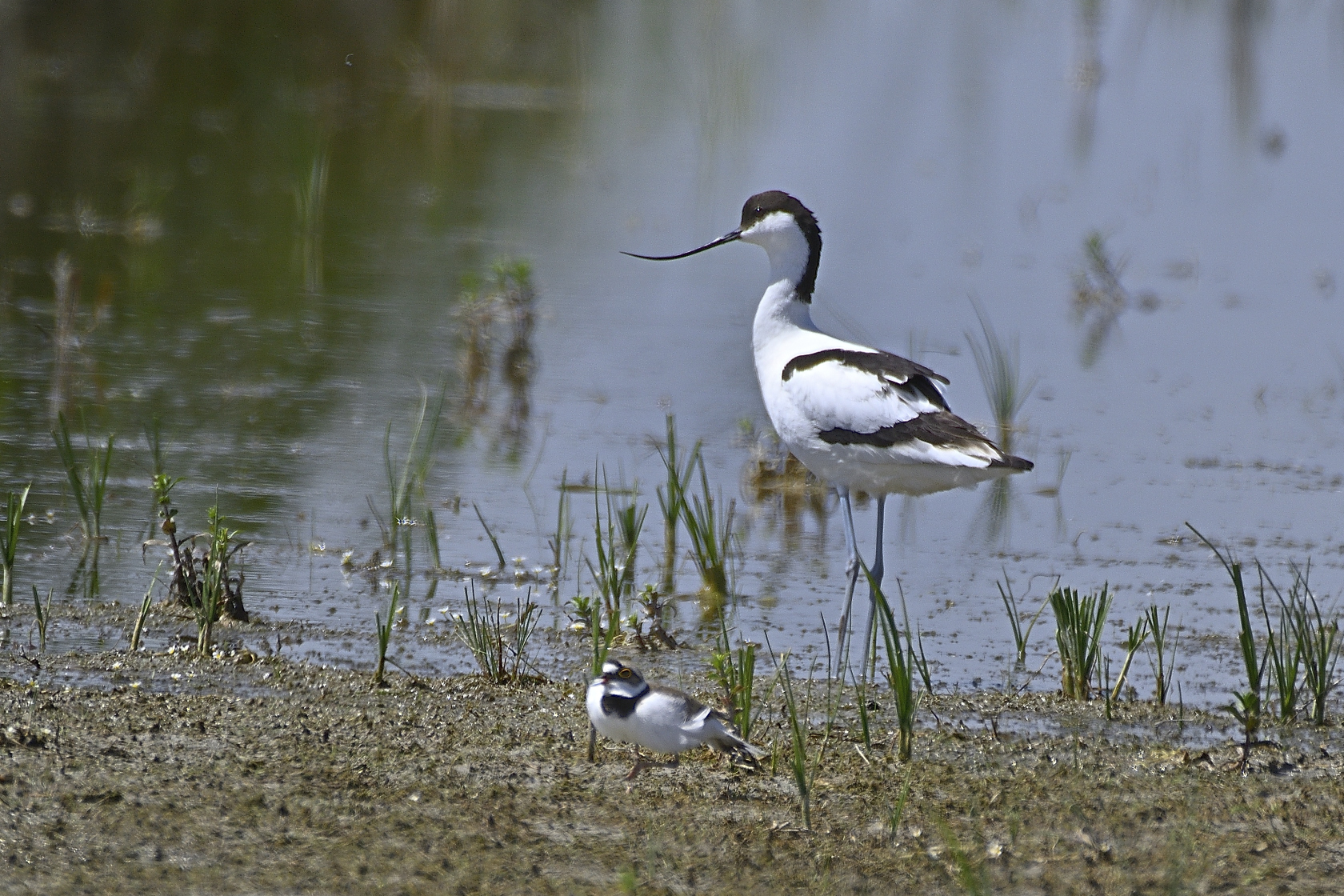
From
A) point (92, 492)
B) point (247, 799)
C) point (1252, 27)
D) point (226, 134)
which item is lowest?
point (247, 799)

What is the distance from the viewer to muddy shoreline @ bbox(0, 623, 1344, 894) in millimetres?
3346

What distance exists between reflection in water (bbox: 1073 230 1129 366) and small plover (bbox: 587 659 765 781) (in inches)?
257

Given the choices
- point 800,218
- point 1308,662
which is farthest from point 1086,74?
point 1308,662

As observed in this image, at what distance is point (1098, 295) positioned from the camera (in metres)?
10.5

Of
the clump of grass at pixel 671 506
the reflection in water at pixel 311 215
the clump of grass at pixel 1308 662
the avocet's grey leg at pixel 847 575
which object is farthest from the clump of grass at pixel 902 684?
the reflection in water at pixel 311 215

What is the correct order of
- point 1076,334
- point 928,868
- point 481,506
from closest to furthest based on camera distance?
point 928,868
point 481,506
point 1076,334

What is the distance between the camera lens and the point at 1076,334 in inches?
387

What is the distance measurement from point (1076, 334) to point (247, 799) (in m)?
7.20

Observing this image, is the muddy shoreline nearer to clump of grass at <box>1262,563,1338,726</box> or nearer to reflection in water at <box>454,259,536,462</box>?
clump of grass at <box>1262,563,1338,726</box>

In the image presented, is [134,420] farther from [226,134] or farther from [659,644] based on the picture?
[226,134]

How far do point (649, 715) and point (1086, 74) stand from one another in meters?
16.2

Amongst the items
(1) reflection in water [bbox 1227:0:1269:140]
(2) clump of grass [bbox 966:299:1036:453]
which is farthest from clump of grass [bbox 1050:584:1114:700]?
(1) reflection in water [bbox 1227:0:1269:140]

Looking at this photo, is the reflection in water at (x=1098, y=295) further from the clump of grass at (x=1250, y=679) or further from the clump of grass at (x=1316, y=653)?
the clump of grass at (x=1250, y=679)

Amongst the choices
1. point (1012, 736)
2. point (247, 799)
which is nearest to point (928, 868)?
point (1012, 736)
